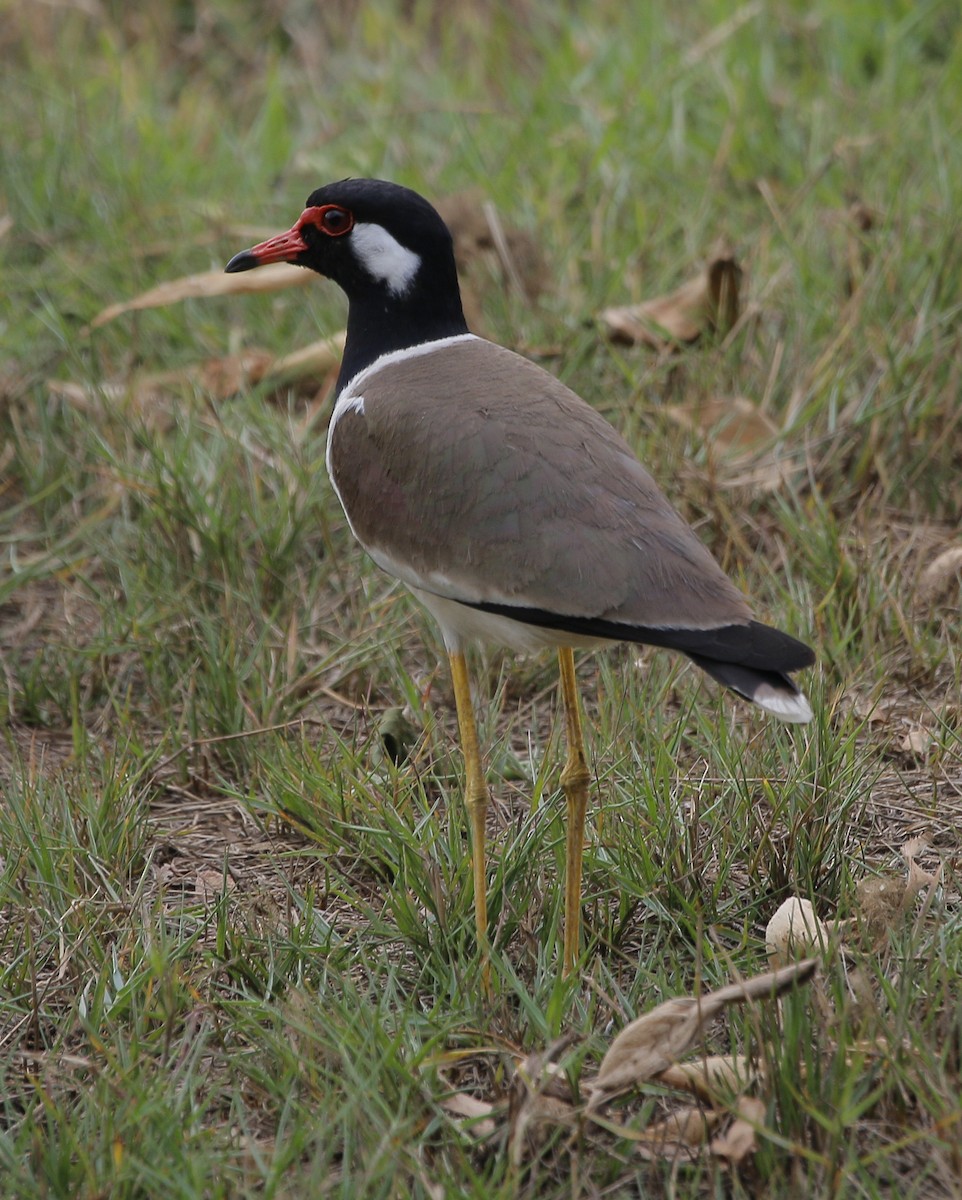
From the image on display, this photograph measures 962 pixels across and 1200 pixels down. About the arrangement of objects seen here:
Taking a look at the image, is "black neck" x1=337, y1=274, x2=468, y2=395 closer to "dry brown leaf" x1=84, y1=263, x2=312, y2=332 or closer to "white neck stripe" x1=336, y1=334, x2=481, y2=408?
"white neck stripe" x1=336, y1=334, x2=481, y2=408

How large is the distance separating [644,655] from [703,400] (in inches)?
39.5

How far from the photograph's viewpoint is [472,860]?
10.5ft

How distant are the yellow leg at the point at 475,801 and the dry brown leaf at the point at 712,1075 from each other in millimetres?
441

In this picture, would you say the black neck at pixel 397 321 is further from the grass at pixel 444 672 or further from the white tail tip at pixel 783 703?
the white tail tip at pixel 783 703

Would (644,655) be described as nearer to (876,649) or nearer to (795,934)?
(876,649)

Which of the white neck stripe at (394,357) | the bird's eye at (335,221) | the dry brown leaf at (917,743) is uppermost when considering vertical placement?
the bird's eye at (335,221)

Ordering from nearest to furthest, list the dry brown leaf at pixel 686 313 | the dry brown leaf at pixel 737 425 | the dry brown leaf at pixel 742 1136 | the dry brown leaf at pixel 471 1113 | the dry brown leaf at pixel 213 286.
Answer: the dry brown leaf at pixel 742 1136
the dry brown leaf at pixel 471 1113
the dry brown leaf at pixel 737 425
the dry brown leaf at pixel 686 313
the dry brown leaf at pixel 213 286

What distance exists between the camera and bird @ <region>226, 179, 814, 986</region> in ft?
9.37

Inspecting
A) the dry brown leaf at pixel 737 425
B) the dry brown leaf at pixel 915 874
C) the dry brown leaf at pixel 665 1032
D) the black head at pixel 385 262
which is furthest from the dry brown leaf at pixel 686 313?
the dry brown leaf at pixel 665 1032

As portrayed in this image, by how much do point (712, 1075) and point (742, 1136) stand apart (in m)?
0.13

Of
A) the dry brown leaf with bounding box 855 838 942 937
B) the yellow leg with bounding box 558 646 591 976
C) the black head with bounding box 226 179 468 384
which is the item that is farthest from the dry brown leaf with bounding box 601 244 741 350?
the dry brown leaf with bounding box 855 838 942 937

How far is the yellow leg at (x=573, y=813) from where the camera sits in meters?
2.99

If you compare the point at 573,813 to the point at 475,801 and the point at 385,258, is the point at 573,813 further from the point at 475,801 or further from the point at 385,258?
the point at 385,258

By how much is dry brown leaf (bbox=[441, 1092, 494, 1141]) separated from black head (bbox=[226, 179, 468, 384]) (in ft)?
5.53
